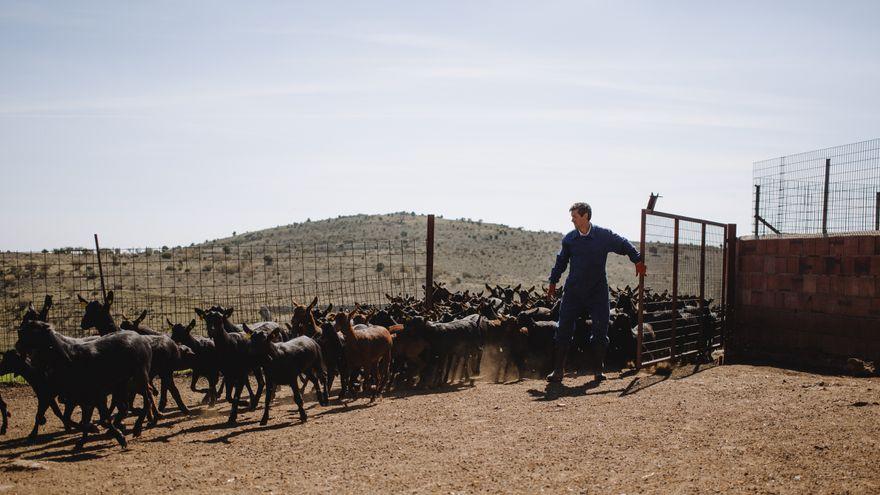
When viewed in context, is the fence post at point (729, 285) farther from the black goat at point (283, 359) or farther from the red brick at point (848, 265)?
the black goat at point (283, 359)

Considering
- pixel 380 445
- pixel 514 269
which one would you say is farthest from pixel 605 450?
pixel 514 269

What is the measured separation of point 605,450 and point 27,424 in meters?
7.67

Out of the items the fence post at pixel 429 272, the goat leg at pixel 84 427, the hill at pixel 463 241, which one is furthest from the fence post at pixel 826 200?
the hill at pixel 463 241

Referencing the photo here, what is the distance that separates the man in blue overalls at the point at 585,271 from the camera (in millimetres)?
11141

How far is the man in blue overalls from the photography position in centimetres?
1114

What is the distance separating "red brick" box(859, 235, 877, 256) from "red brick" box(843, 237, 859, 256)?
0.07 meters

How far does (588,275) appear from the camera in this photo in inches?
437

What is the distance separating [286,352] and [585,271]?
15.1 feet

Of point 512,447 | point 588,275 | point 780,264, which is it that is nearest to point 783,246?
point 780,264

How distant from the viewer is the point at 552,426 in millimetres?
8320

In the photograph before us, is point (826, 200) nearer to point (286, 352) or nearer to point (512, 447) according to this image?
point (512, 447)

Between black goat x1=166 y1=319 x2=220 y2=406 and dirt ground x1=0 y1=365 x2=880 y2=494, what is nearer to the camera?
dirt ground x1=0 y1=365 x2=880 y2=494

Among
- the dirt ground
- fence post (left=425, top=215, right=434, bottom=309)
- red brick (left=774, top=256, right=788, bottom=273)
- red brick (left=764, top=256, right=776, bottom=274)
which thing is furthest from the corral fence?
red brick (left=774, top=256, right=788, bottom=273)

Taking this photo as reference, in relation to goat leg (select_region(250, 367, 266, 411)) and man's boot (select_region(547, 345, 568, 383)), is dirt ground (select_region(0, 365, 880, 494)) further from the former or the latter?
man's boot (select_region(547, 345, 568, 383))
